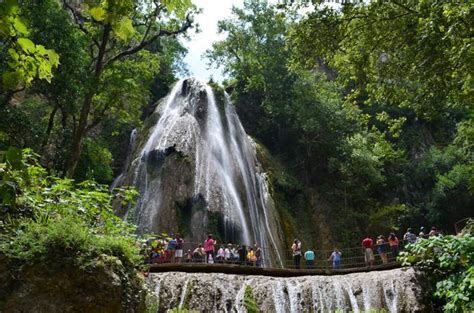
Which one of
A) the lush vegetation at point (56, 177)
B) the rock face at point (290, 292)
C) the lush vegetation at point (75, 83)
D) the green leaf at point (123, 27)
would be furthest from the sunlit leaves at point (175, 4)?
the rock face at point (290, 292)

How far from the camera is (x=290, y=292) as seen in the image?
11.7 m

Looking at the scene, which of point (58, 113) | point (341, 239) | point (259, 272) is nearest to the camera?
point (259, 272)

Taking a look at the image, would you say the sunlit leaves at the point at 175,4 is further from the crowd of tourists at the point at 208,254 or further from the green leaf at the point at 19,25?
the crowd of tourists at the point at 208,254

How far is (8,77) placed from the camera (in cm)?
226

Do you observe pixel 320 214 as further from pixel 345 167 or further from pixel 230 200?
pixel 230 200

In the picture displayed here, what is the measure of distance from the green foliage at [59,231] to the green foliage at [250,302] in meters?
6.55

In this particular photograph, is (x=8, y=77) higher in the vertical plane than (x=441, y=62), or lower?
lower

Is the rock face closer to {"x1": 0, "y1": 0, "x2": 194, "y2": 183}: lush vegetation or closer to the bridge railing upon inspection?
the bridge railing

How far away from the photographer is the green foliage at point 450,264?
29.3 ft

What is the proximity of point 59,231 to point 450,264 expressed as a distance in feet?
29.5

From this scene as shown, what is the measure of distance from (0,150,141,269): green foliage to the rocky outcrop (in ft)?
0.29

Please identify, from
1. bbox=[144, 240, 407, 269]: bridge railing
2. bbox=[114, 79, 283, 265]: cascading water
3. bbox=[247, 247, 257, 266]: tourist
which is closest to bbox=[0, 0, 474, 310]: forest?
bbox=[144, 240, 407, 269]: bridge railing

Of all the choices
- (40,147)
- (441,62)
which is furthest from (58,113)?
(441,62)

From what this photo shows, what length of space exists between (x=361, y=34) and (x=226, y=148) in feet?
42.2
